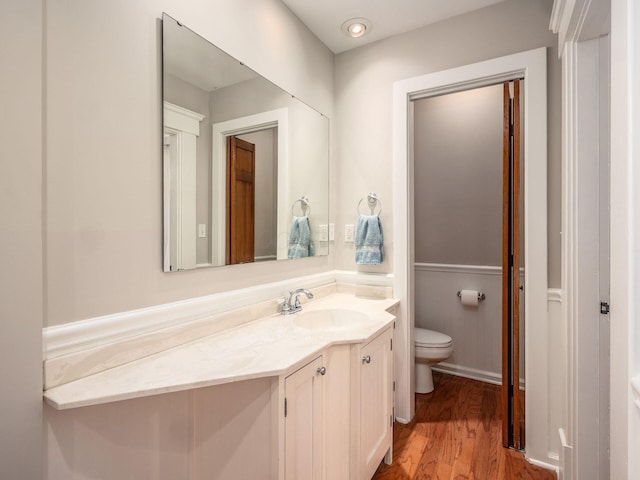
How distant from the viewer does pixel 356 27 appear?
2.05 meters

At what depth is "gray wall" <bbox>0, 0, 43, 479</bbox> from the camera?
81 centimetres

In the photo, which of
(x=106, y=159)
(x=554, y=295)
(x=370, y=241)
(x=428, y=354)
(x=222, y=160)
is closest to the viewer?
(x=106, y=159)

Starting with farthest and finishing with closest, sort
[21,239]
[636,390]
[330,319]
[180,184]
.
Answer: [330,319], [180,184], [21,239], [636,390]

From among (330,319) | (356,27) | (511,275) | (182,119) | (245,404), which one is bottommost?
(245,404)

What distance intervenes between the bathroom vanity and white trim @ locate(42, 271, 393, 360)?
9 cm

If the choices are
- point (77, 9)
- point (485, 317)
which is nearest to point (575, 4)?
point (77, 9)

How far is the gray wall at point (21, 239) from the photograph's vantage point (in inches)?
31.8

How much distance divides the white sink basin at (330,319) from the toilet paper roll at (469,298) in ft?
4.60

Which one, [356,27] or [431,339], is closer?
[356,27]

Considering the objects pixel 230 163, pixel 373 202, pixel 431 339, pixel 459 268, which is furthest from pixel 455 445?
pixel 230 163

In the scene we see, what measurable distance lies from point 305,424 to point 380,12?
215 centimetres

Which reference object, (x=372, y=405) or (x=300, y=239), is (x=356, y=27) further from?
(x=372, y=405)

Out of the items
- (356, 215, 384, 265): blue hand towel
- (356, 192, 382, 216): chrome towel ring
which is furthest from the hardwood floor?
(356, 192, 382, 216): chrome towel ring

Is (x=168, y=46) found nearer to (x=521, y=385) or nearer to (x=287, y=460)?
(x=287, y=460)
